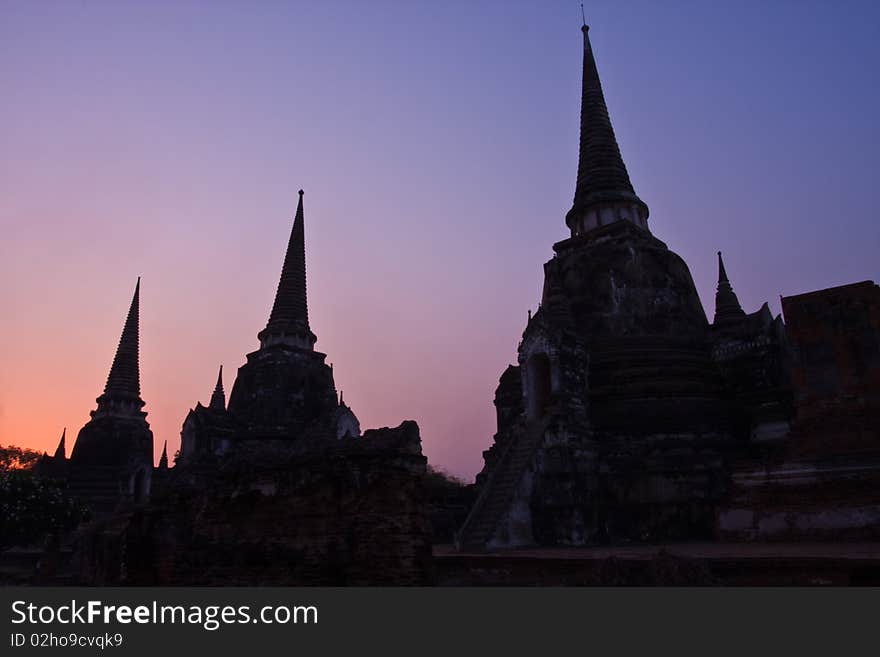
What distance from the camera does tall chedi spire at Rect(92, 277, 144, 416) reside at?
37.8 m

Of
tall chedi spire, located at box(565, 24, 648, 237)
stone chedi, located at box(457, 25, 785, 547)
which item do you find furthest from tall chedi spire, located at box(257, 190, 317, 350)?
tall chedi spire, located at box(565, 24, 648, 237)

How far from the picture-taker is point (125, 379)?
38.8 m

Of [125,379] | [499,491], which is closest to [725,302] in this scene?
[499,491]

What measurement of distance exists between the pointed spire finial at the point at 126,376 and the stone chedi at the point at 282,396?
31.5ft

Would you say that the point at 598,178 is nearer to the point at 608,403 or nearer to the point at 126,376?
the point at 608,403

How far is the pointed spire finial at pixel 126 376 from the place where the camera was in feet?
124

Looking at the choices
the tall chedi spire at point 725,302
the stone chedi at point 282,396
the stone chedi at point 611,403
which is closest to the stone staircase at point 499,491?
the stone chedi at point 611,403

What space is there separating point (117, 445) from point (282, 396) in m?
12.2

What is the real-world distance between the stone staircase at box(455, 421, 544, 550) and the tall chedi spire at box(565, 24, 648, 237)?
→ 10410 millimetres

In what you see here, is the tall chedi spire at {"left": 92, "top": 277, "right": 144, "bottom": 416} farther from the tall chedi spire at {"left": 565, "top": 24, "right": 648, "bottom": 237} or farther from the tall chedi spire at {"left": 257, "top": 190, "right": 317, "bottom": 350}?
the tall chedi spire at {"left": 565, "top": 24, "right": 648, "bottom": 237}

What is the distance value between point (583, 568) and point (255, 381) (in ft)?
80.5

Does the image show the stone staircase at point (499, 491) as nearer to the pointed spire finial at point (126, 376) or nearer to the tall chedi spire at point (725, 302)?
the tall chedi spire at point (725, 302)
